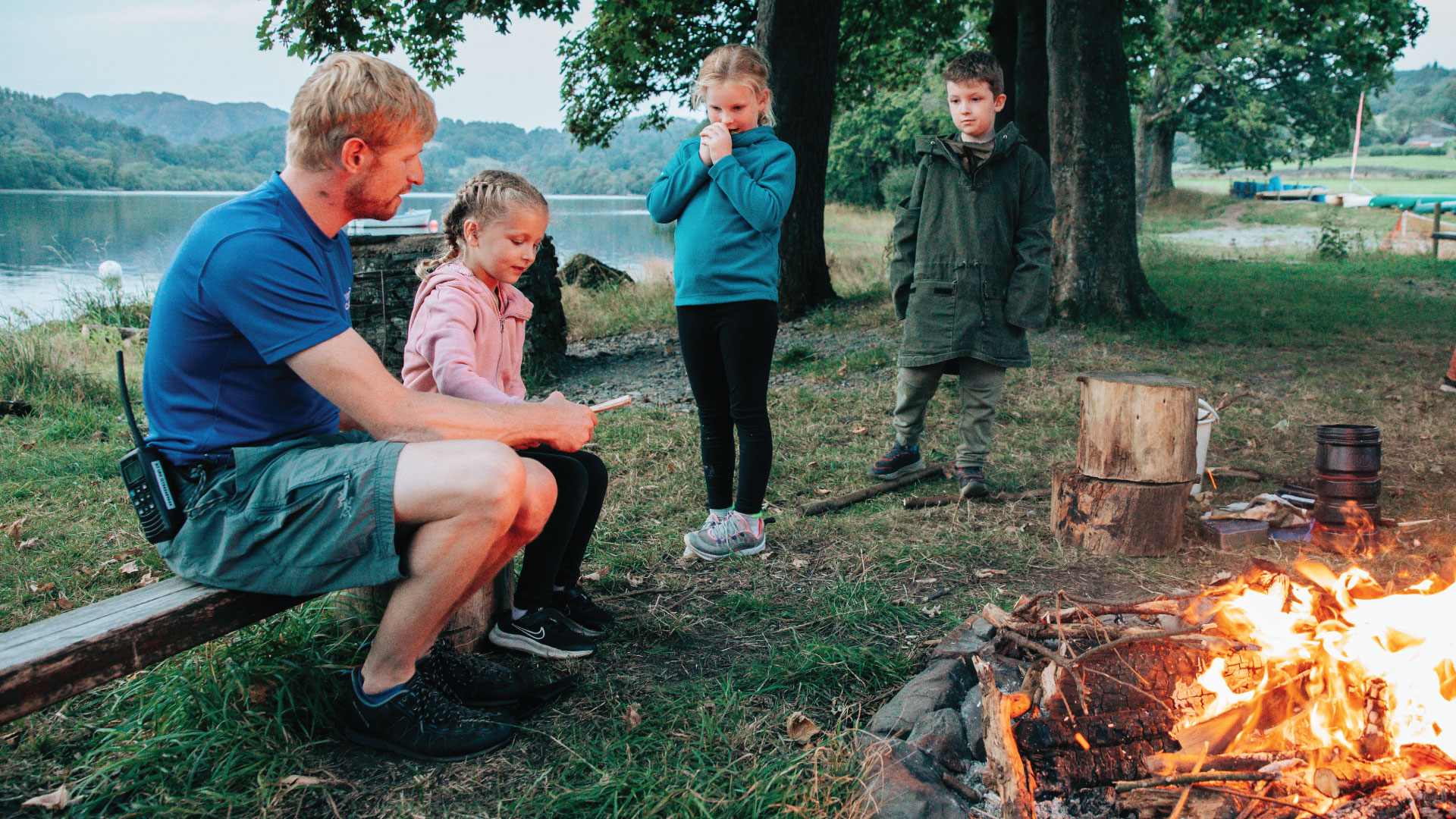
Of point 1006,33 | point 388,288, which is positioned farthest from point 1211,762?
point 1006,33

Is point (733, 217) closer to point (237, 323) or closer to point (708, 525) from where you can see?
point (708, 525)

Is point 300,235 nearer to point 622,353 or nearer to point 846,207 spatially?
point 622,353

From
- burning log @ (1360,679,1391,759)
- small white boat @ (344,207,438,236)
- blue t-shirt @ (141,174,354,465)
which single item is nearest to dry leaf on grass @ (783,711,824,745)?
burning log @ (1360,679,1391,759)

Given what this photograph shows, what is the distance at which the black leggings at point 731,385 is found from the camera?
→ 140 inches

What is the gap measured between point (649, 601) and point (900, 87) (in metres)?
17.7

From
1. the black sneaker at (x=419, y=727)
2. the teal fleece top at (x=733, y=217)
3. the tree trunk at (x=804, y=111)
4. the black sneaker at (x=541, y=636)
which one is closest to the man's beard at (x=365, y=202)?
the black sneaker at (x=419, y=727)

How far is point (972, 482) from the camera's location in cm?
450

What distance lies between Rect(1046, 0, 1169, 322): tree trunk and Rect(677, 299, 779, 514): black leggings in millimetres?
6213

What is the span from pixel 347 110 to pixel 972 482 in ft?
10.8

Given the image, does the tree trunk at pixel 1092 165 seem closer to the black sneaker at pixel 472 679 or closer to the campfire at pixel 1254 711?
the campfire at pixel 1254 711

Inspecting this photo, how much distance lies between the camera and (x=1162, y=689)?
230 centimetres

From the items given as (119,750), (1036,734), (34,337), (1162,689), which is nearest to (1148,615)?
(1162,689)

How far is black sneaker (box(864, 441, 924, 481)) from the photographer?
15.9ft

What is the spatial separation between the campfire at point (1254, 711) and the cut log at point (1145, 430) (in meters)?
1.37
